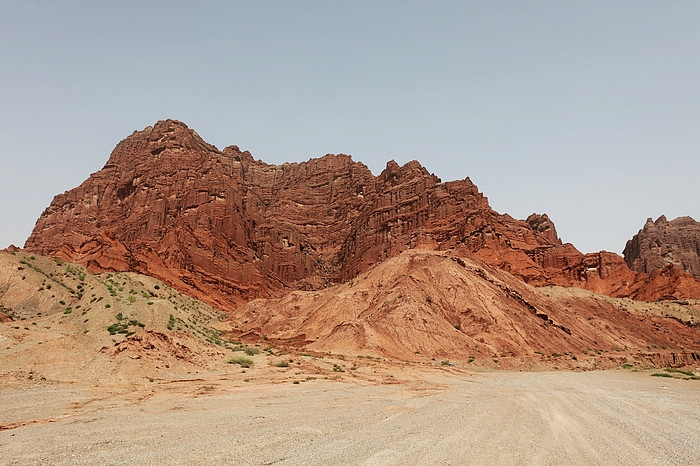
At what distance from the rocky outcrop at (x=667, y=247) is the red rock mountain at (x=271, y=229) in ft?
77.2

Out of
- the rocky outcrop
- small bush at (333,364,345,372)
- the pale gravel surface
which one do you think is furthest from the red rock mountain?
the pale gravel surface

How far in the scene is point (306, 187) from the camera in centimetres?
16575

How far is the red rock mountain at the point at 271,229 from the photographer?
298ft

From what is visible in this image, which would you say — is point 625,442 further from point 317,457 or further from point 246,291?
point 246,291

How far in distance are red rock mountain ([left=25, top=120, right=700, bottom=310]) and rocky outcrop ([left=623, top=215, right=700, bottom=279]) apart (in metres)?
23.5

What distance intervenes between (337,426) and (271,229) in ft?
402

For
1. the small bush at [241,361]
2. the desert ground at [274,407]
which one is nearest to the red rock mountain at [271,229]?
the small bush at [241,361]

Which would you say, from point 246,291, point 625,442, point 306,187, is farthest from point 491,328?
point 306,187

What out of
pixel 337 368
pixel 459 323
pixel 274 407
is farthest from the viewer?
pixel 459 323

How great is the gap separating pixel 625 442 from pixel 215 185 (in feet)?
383

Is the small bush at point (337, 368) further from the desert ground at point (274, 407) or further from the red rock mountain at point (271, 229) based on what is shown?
the red rock mountain at point (271, 229)

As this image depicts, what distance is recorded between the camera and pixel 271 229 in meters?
132

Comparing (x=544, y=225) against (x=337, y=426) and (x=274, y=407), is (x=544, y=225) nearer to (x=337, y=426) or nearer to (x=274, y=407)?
(x=274, y=407)

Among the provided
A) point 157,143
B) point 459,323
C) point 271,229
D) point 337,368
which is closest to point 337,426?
point 337,368
